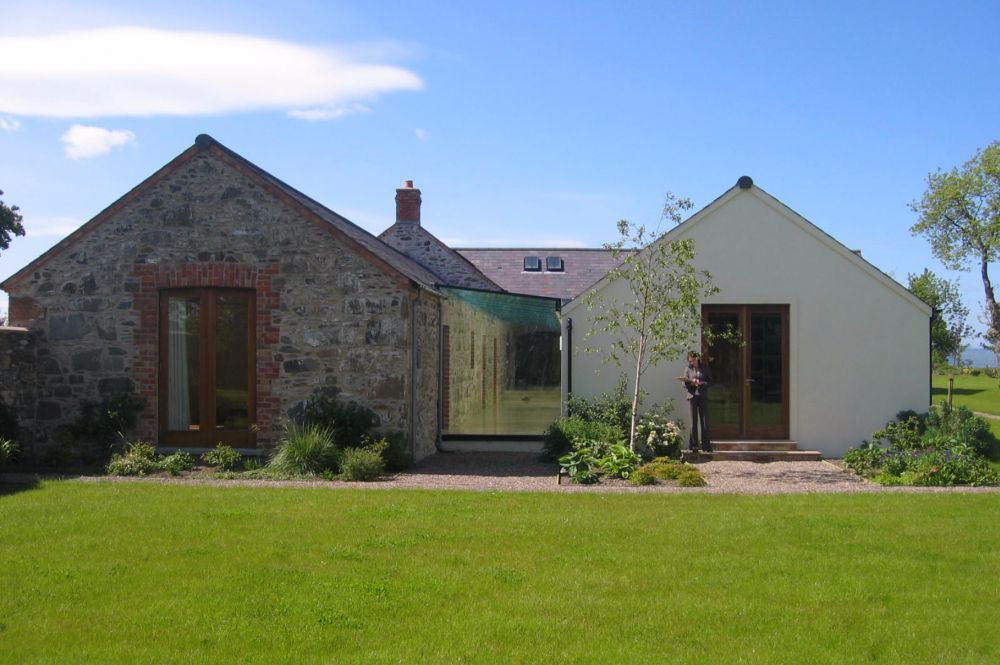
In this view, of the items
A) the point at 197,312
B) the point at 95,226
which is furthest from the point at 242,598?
the point at 95,226

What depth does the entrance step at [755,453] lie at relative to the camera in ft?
48.9

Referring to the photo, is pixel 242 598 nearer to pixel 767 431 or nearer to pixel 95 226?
pixel 95 226

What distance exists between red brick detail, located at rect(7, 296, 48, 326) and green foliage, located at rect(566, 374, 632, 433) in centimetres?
862

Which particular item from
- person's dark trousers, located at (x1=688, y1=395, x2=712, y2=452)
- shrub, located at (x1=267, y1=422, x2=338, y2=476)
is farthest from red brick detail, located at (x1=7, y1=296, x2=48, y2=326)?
person's dark trousers, located at (x1=688, y1=395, x2=712, y2=452)

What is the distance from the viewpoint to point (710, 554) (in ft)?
25.3

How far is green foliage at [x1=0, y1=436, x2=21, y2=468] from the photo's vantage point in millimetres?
11898

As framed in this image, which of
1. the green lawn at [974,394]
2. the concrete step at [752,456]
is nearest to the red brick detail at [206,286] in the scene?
the concrete step at [752,456]

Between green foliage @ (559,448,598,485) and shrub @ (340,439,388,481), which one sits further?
shrub @ (340,439,388,481)

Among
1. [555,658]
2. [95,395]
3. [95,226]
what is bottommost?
[555,658]

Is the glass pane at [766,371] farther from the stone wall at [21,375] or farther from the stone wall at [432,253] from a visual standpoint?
the stone wall at [21,375]

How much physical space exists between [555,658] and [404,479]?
281 inches

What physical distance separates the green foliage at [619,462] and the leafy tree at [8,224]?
26.7 m

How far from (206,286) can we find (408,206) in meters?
10.8

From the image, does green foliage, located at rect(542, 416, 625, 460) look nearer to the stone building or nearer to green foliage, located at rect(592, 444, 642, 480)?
green foliage, located at rect(592, 444, 642, 480)
